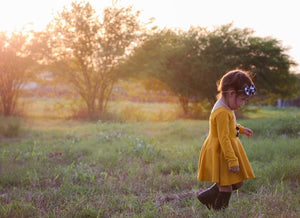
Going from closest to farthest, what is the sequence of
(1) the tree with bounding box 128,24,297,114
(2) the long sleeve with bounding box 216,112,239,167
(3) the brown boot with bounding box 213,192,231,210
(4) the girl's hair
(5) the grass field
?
(2) the long sleeve with bounding box 216,112,239,167
(4) the girl's hair
(3) the brown boot with bounding box 213,192,231,210
(5) the grass field
(1) the tree with bounding box 128,24,297,114

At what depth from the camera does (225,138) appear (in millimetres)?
2902

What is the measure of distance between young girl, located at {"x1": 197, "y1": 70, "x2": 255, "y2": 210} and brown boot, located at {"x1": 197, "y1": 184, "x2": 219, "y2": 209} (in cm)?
6

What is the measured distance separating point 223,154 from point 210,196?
556 mm

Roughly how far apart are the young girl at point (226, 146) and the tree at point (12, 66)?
12347 mm

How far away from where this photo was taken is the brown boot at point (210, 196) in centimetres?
321

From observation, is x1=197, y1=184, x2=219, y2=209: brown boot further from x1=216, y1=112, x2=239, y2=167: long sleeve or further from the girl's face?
the girl's face

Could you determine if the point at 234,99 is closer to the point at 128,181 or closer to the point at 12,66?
the point at 128,181

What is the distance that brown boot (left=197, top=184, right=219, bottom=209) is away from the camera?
126 inches

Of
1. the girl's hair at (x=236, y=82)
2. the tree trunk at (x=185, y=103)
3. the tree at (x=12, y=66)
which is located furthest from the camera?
the tree trunk at (x=185, y=103)

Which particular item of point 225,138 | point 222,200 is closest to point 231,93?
point 225,138

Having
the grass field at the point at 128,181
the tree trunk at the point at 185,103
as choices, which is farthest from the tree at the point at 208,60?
the grass field at the point at 128,181

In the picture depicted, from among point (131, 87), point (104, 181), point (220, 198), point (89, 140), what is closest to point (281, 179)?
point (220, 198)

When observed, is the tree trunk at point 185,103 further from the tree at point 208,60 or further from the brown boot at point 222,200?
the brown boot at point 222,200

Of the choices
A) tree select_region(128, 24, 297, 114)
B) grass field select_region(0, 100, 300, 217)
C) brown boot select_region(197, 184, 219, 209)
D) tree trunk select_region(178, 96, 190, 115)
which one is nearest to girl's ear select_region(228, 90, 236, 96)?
brown boot select_region(197, 184, 219, 209)
